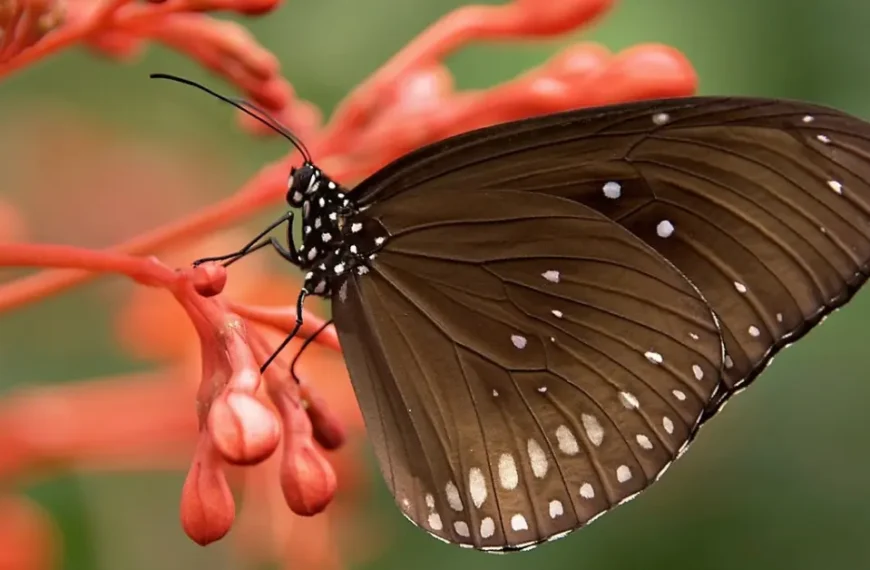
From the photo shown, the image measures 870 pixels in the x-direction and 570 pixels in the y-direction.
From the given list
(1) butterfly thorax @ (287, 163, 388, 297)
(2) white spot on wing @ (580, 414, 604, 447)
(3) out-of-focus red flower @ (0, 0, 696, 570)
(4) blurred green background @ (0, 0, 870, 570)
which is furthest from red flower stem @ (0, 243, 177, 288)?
(4) blurred green background @ (0, 0, 870, 570)

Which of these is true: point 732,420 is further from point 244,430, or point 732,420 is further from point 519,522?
point 244,430

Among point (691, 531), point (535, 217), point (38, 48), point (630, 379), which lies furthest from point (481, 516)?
point (691, 531)

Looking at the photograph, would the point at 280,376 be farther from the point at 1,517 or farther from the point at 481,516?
the point at 1,517

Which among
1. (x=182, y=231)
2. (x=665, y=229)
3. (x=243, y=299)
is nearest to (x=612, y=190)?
(x=665, y=229)

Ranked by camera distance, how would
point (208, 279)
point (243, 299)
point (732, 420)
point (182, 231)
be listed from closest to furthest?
point (208, 279), point (182, 231), point (243, 299), point (732, 420)

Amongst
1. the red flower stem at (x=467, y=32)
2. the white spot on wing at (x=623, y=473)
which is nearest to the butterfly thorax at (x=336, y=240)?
the red flower stem at (x=467, y=32)

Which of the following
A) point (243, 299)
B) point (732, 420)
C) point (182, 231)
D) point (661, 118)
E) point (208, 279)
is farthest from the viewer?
point (732, 420)

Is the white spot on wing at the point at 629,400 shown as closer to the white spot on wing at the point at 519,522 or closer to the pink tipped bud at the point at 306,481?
the white spot on wing at the point at 519,522
